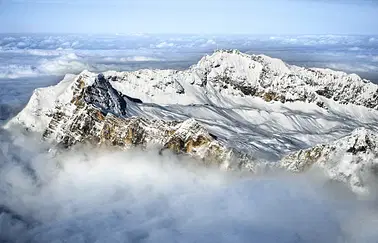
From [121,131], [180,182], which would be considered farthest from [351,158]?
[121,131]

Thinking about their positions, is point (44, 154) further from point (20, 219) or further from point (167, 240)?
point (167, 240)

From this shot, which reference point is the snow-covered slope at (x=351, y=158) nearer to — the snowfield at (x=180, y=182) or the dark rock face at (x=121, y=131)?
the snowfield at (x=180, y=182)

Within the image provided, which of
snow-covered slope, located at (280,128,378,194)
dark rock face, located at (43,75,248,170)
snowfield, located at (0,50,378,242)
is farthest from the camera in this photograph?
dark rock face, located at (43,75,248,170)

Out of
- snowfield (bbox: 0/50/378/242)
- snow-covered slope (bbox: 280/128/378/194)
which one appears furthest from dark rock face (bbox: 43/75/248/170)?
snow-covered slope (bbox: 280/128/378/194)

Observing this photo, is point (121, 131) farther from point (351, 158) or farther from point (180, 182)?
point (351, 158)

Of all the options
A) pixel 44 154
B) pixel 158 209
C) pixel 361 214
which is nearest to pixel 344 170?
pixel 361 214

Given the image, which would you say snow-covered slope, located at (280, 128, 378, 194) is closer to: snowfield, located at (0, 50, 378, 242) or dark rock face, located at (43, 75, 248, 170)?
snowfield, located at (0, 50, 378, 242)

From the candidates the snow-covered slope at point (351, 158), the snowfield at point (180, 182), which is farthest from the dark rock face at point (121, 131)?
the snow-covered slope at point (351, 158)

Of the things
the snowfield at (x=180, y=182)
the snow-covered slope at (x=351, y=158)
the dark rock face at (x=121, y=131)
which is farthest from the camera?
the dark rock face at (x=121, y=131)

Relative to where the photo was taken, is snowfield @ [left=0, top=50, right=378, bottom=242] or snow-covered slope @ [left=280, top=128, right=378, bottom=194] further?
snowfield @ [left=0, top=50, right=378, bottom=242]
